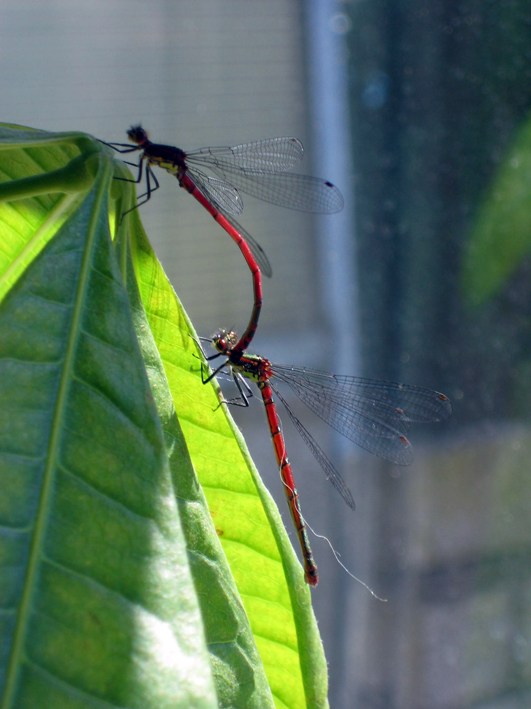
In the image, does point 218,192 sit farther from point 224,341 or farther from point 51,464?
point 51,464

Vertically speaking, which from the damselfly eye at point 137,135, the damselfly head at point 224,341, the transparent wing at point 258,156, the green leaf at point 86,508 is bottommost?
the green leaf at point 86,508

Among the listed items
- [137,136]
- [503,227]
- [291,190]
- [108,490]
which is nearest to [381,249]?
[503,227]

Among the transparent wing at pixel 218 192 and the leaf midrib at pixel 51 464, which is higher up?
the transparent wing at pixel 218 192

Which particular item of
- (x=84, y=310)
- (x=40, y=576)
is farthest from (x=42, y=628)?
(x=84, y=310)

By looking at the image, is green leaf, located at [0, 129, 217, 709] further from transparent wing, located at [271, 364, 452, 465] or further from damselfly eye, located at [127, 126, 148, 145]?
transparent wing, located at [271, 364, 452, 465]

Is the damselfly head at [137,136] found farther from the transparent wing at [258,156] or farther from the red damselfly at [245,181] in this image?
the transparent wing at [258,156]

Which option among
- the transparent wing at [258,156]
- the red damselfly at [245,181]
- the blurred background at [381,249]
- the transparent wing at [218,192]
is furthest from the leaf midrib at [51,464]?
the blurred background at [381,249]

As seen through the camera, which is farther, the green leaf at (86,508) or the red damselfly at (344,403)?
the red damselfly at (344,403)

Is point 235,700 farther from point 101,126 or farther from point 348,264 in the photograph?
point 101,126
